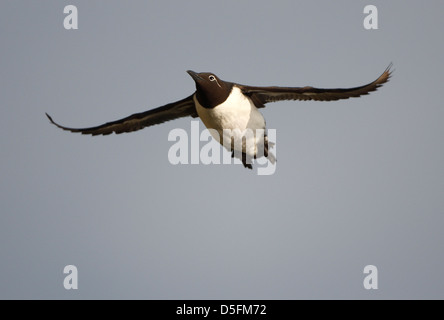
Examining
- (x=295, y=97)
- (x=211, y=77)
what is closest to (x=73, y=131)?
Result: (x=211, y=77)

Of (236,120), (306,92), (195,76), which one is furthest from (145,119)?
(306,92)

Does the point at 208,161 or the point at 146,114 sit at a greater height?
the point at 146,114

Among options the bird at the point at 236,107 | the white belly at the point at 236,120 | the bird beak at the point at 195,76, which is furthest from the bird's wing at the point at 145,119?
the bird beak at the point at 195,76

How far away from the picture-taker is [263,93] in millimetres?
20641

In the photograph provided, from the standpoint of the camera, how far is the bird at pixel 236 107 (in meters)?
19.7

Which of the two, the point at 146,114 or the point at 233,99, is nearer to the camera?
the point at 233,99

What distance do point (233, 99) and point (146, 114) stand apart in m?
3.32

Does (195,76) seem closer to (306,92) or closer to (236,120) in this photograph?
(236,120)

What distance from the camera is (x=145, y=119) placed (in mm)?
22266

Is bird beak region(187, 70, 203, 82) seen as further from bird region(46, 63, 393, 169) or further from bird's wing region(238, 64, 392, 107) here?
bird's wing region(238, 64, 392, 107)

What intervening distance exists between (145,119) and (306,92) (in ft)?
17.7

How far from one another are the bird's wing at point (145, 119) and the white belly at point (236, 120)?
119cm

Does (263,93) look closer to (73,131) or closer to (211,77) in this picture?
(211,77)
